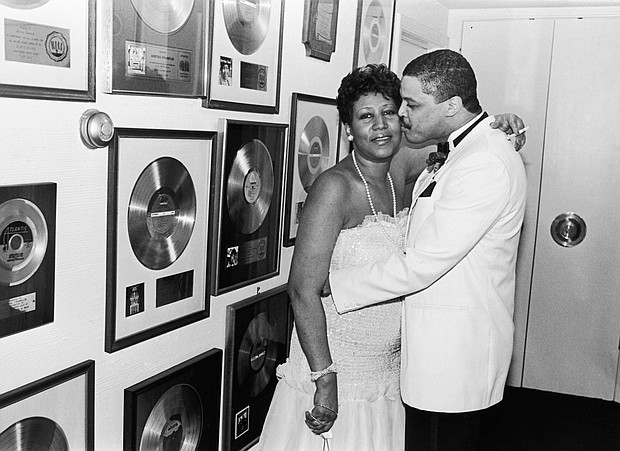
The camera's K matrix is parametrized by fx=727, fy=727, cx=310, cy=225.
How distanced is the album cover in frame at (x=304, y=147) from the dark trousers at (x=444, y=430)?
0.85 meters

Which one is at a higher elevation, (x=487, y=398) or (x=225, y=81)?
(x=225, y=81)

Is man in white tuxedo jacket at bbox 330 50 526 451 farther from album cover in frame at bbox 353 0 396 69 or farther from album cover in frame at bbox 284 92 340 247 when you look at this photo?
album cover in frame at bbox 353 0 396 69

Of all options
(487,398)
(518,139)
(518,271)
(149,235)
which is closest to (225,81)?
(149,235)

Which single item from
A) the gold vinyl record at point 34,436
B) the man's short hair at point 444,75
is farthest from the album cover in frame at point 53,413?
the man's short hair at point 444,75

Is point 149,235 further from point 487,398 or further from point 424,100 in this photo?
point 487,398

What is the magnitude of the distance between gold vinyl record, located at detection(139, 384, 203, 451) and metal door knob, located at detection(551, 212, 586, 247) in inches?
109

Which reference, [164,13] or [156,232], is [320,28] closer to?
[164,13]

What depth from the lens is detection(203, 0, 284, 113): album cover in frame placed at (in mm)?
2145

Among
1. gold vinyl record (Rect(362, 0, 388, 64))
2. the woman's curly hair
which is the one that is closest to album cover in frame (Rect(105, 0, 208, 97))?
the woman's curly hair

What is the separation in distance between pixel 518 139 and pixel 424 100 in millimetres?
533

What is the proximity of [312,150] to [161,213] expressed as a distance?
100 cm

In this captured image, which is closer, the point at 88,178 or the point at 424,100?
the point at 88,178

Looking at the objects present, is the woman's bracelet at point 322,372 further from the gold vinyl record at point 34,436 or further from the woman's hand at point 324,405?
the gold vinyl record at point 34,436

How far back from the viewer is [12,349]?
1.55 m
